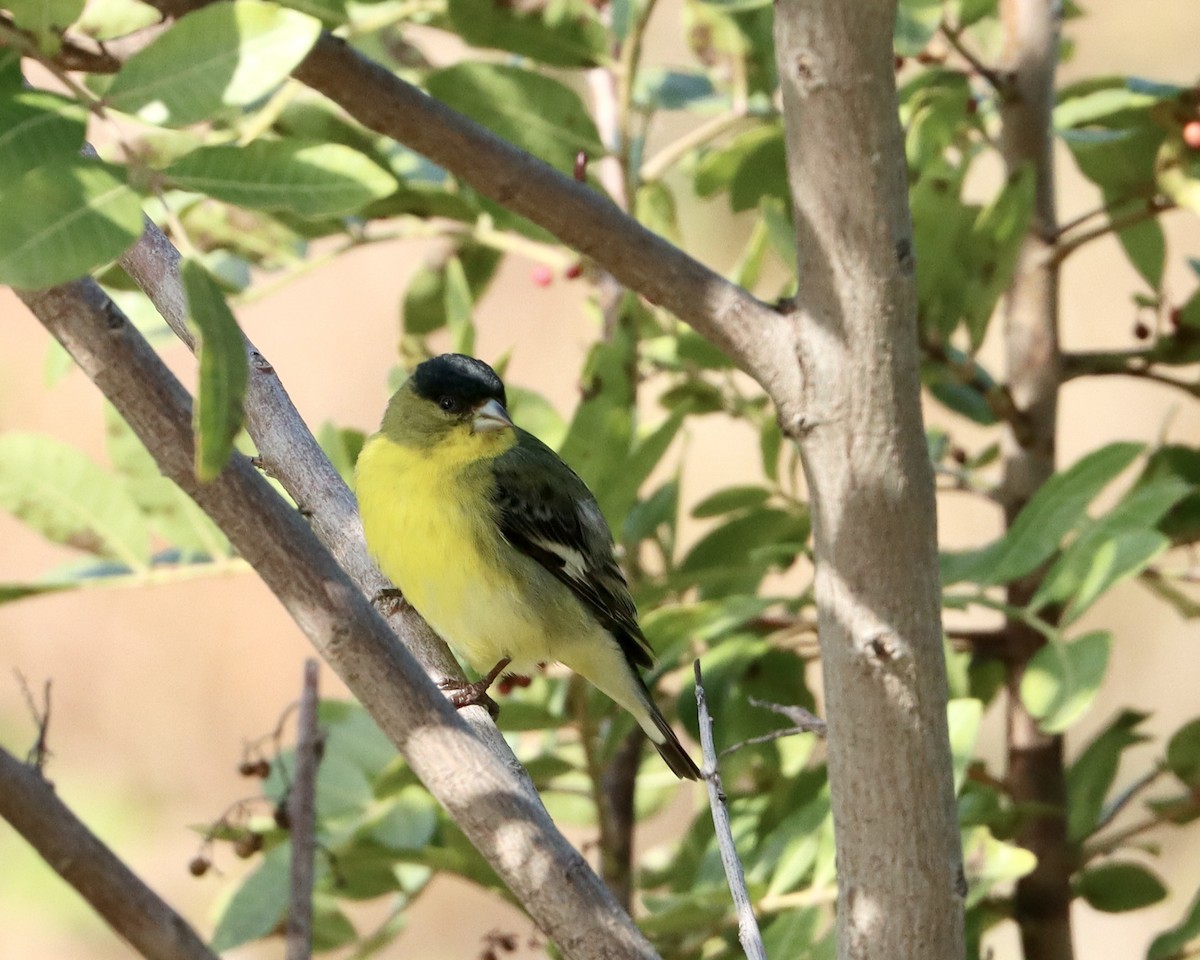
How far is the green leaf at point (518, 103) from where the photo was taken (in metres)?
2.22

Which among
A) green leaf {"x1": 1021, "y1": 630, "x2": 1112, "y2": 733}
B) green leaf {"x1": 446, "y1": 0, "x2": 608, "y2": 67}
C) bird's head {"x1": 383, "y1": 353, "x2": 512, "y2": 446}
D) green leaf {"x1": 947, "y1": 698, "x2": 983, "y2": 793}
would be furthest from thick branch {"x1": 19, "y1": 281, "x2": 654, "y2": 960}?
bird's head {"x1": 383, "y1": 353, "x2": 512, "y2": 446}

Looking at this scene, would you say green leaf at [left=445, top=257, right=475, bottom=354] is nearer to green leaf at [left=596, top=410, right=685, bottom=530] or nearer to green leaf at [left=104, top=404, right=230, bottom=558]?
green leaf at [left=596, top=410, right=685, bottom=530]

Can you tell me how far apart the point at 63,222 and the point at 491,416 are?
1656 millimetres

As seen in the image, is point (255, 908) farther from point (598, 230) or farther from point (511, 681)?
point (598, 230)

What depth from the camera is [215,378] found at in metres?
0.83

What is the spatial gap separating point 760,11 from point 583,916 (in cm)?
169

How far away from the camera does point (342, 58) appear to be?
1533mm

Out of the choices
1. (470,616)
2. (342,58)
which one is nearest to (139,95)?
(342,58)

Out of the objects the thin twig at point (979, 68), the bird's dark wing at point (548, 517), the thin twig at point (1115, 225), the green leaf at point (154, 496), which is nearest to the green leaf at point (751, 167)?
the thin twig at point (979, 68)

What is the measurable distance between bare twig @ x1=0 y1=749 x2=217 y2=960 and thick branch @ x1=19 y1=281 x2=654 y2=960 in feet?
1.88

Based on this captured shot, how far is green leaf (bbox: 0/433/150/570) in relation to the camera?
7.04ft

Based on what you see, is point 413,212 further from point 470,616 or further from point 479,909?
point 479,909

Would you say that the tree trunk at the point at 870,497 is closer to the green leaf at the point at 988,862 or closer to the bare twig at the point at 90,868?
the green leaf at the point at 988,862

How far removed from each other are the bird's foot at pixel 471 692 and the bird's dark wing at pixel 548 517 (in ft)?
0.82
